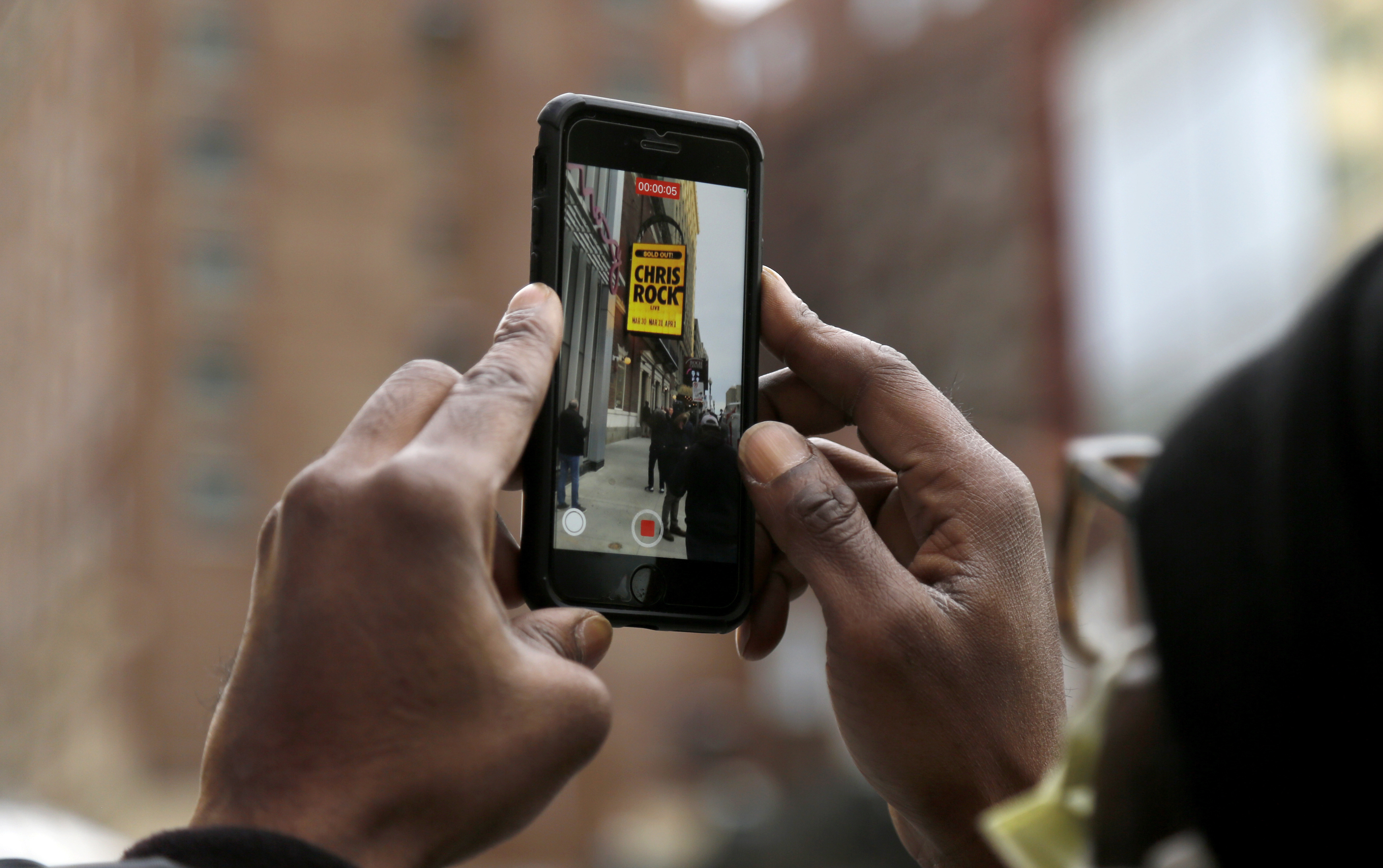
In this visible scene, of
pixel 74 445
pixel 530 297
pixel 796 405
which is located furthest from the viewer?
pixel 74 445

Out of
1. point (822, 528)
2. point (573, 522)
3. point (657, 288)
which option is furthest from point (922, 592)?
point (657, 288)

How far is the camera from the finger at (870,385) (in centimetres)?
174

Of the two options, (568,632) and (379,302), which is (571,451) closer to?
(568,632)

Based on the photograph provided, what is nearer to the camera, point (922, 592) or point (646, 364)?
point (922, 592)

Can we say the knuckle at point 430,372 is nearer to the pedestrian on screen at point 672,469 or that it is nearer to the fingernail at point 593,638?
the fingernail at point 593,638

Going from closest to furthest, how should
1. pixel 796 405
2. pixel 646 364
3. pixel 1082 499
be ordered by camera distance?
1. pixel 646 364
2. pixel 796 405
3. pixel 1082 499

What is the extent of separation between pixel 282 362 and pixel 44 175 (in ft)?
47.9

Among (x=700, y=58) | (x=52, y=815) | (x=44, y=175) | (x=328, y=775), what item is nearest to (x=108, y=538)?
(x=44, y=175)

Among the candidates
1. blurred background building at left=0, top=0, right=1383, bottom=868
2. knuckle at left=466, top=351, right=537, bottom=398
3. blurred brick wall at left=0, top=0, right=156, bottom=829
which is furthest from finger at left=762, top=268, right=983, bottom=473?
blurred background building at left=0, top=0, right=1383, bottom=868

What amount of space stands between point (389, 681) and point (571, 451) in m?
0.57

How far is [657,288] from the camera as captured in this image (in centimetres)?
184

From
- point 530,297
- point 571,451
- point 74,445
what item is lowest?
point 74,445

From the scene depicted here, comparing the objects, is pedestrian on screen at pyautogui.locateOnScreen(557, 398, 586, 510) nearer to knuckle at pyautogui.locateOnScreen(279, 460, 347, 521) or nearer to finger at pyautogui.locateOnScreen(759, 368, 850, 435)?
finger at pyautogui.locateOnScreen(759, 368, 850, 435)

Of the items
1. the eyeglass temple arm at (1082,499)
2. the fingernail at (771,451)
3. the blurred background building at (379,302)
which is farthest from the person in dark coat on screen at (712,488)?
the blurred background building at (379,302)
